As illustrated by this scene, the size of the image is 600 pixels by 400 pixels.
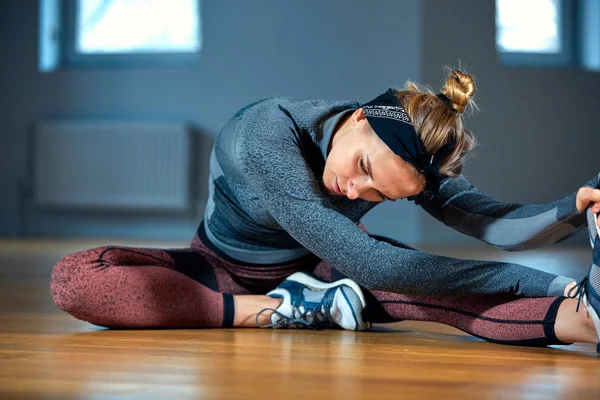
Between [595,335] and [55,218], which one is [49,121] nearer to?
[55,218]

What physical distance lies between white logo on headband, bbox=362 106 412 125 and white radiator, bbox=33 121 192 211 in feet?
13.9

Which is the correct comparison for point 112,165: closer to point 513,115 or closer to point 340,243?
point 513,115

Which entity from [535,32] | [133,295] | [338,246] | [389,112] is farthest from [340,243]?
[535,32]

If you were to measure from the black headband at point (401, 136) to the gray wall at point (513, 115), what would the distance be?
3.84 meters

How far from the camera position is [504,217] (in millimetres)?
1553

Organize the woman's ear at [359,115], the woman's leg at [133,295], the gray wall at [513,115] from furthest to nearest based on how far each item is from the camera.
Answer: the gray wall at [513,115]
the woman's leg at [133,295]
the woman's ear at [359,115]

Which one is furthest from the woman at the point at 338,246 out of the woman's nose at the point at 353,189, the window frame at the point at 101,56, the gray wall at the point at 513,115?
the window frame at the point at 101,56

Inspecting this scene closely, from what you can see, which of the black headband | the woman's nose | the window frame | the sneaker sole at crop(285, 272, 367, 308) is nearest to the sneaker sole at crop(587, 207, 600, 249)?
the black headband

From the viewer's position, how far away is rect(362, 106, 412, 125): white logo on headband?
1426 mm

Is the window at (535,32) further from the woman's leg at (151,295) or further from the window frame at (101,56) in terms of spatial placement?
the woman's leg at (151,295)

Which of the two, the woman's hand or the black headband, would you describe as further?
the black headband

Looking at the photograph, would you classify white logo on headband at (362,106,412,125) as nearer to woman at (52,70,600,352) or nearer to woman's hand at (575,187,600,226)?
woman at (52,70,600,352)

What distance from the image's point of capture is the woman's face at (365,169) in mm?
1418

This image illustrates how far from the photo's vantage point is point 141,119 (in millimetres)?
5754
